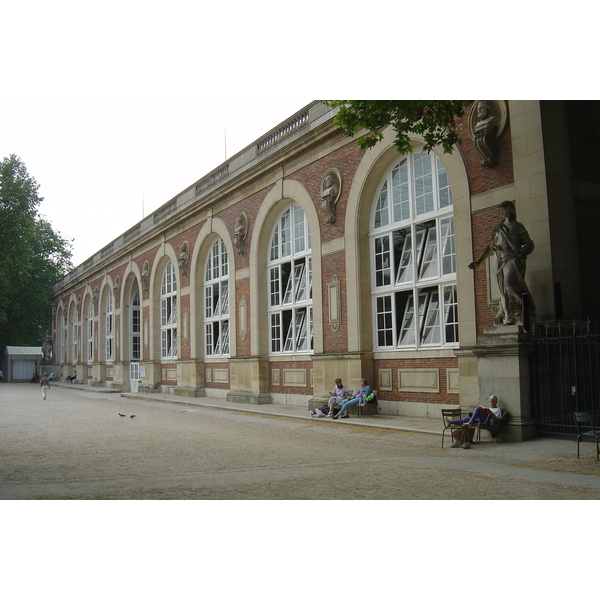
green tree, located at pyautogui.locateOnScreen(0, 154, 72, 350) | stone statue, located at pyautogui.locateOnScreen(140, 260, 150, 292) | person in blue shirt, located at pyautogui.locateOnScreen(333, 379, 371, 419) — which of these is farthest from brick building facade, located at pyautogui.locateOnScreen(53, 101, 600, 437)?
green tree, located at pyautogui.locateOnScreen(0, 154, 72, 350)

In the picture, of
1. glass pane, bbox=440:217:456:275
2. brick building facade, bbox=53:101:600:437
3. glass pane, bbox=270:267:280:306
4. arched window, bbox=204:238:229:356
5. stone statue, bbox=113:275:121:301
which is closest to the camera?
brick building facade, bbox=53:101:600:437

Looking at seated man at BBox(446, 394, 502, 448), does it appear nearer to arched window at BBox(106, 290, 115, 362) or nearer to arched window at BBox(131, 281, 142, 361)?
arched window at BBox(131, 281, 142, 361)

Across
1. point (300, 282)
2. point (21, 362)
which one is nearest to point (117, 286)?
point (300, 282)

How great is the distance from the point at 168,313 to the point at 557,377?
88.1 ft

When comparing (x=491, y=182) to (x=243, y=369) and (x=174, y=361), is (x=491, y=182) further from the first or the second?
(x=174, y=361)

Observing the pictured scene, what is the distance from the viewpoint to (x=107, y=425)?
18.2m

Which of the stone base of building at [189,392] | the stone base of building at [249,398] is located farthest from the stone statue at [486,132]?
the stone base of building at [189,392]

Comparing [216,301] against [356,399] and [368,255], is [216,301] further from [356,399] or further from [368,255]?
[356,399]

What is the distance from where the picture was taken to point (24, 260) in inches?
1169

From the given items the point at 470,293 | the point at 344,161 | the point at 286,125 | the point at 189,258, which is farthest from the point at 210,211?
the point at 470,293

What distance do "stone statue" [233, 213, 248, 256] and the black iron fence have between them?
15.5 metres

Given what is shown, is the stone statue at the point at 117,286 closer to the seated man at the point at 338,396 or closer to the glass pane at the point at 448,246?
the seated man at the point at 338,396

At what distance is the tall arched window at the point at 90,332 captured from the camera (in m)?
51.9

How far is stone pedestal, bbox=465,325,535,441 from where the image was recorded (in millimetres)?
11680
